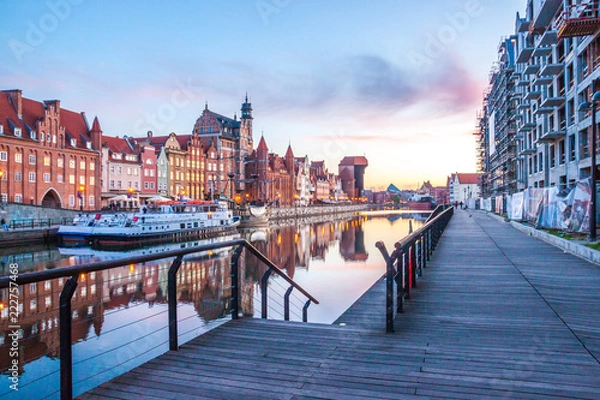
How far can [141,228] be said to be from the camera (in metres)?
39.8

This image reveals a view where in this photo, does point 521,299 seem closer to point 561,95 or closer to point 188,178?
point 561,95

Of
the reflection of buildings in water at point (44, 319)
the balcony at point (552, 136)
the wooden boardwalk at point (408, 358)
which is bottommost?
the reflection of buildings in water at point (44, 319)

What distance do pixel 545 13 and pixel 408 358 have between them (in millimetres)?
38711

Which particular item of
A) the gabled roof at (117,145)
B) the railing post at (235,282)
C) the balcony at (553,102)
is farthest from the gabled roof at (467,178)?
the railing post at (235,282)

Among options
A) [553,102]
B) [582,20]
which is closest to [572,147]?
[553,102]

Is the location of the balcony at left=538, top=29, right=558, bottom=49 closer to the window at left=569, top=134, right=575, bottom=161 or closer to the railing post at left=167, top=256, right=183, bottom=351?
the window at left=569, top=134, right=575, bottom=161

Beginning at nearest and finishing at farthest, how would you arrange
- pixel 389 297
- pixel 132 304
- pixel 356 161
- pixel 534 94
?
pixel 389 297
pixel 132 304
pixel 534 94
pixel 356 161

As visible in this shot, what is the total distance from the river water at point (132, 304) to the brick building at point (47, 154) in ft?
57.9

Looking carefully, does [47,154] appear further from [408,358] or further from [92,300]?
[408,358]

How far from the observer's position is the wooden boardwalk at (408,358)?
13.2ft

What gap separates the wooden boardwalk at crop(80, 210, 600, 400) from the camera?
4035 mm

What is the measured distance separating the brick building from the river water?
17.7m

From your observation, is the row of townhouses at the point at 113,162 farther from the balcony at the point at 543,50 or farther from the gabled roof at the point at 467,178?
the gabled roof at the point at 467,178

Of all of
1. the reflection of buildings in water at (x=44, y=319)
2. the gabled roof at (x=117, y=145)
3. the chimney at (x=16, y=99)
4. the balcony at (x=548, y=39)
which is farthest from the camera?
the gabled roof at (x=117, y=145)
